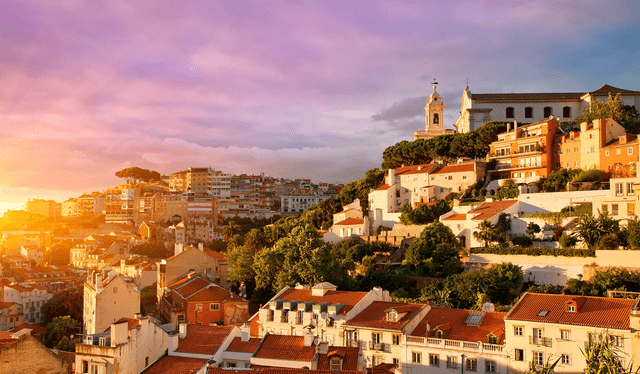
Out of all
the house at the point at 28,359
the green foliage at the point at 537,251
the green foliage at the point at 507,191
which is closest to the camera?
the house at the point at 28,359

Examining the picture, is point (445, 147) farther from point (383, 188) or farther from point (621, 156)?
point (621, 156)

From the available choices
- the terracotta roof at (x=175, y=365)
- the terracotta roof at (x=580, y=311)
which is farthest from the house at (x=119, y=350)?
the terracotta roof at (x=580, y=311)

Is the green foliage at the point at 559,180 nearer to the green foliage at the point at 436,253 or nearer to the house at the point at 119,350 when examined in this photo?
the green foliage at the point at 436,253

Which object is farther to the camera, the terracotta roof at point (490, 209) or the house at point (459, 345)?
the terracotta roof at point (490, 209)

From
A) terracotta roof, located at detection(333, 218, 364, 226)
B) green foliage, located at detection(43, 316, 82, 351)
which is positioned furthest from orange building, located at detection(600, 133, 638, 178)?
green foliage, located at detection(43, 316, 82, 351)

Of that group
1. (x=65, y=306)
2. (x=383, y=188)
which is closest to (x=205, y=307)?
(x=65, y=306)

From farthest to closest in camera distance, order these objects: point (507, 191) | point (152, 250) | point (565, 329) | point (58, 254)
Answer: point (58, 254), point (152, 250), point (507, 191), point (565, 329)
